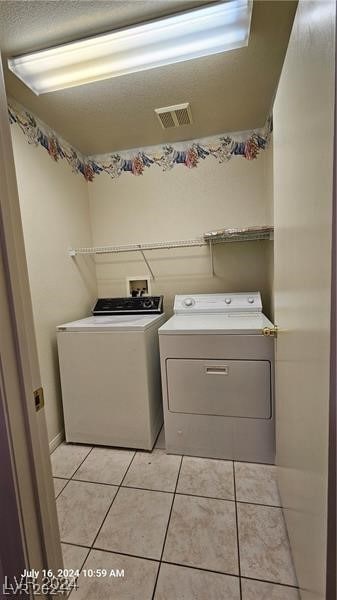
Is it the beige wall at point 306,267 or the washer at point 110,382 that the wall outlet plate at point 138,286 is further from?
the beige wall at point 306,267

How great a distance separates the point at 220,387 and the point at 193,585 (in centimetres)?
85

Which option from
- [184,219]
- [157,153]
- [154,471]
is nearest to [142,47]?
[157,153]

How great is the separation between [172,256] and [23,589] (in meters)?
2.11

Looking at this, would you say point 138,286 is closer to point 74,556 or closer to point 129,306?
point 129,306

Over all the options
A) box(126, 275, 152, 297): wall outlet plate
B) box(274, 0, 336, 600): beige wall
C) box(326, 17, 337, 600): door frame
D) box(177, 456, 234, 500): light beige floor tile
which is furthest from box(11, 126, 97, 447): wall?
box(326, 17, 337, 600): door frame

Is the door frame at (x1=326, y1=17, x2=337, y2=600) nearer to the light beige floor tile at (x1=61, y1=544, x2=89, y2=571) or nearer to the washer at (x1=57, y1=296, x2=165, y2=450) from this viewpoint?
the light beige floor tile at (x1=61, y1=544, x2=89, y2=571)

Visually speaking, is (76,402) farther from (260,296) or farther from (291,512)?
(260,296)

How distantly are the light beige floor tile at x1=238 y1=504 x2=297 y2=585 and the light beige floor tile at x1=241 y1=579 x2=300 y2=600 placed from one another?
2cm

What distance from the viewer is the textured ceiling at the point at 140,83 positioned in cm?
114

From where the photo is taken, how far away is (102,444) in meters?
1.86

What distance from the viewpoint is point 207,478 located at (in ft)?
4.98

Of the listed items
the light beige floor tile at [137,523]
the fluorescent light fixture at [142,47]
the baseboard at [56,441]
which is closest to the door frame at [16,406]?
the light beige floor tile at [137,523]

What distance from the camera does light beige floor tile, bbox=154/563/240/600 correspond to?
0.97 metres

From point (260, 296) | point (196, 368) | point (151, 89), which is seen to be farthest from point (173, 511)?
point (151, 89)
